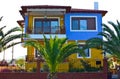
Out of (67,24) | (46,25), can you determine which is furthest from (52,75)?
(67,24)

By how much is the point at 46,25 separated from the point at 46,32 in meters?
1.30

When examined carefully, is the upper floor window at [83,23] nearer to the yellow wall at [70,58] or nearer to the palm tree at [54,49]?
the yellow wall at [70,58]

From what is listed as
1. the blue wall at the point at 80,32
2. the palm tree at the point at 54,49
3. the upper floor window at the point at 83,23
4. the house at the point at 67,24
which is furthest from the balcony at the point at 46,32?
the palm tree at the point at 54,49

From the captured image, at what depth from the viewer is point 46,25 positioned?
36.2m

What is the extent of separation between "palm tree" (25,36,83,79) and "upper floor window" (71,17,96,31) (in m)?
10.6

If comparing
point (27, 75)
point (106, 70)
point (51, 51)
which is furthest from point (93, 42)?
point (27, 75)

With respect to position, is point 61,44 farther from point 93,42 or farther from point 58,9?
point 58,9

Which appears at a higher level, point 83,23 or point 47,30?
point 83,23

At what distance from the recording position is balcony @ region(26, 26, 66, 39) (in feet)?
113

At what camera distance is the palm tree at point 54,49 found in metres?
25.6

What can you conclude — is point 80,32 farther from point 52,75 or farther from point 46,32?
point 52,75

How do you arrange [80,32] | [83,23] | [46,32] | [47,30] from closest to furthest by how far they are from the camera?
[46,32] → [47,30] → [80,32] → [83,23]

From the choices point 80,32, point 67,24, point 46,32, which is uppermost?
point 67,24

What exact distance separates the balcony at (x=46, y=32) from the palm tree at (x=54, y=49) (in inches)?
330
